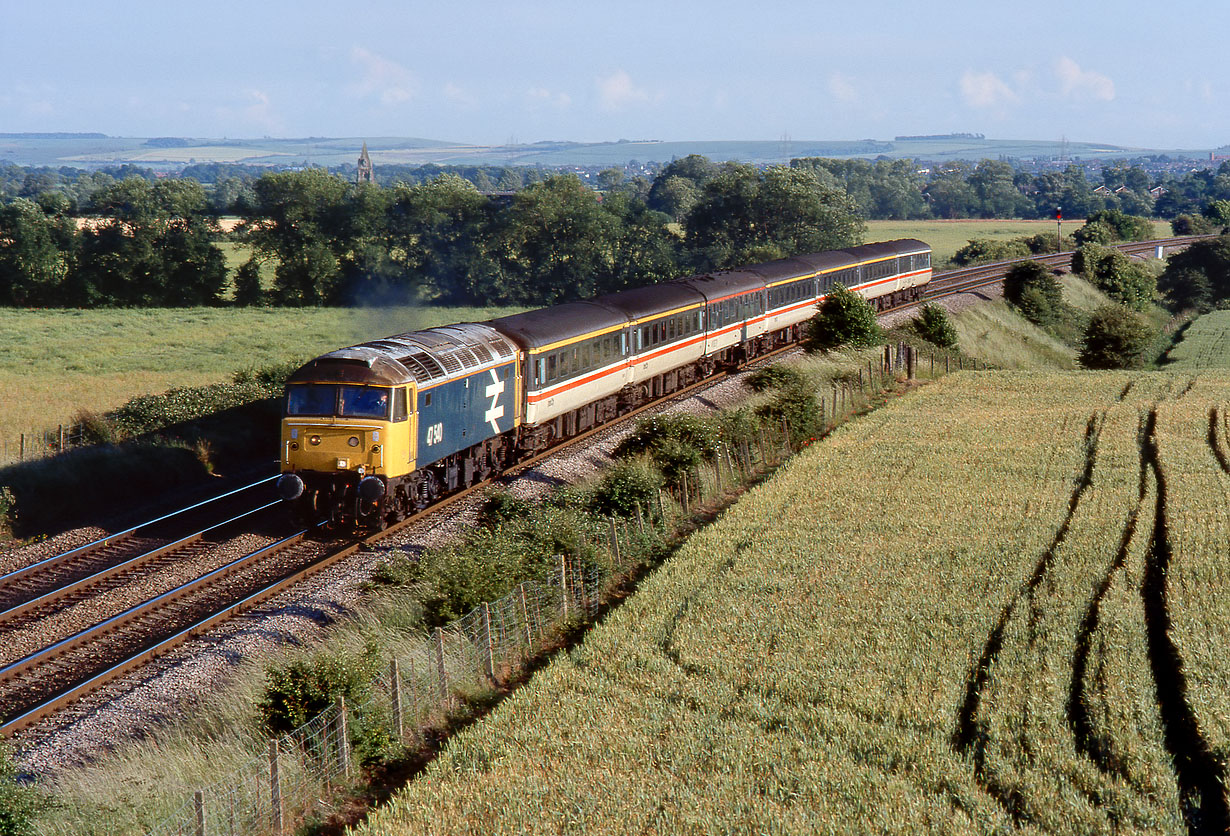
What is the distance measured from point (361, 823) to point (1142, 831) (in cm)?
789

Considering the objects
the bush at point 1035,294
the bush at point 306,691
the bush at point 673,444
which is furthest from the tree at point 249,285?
the bush at point 306,691

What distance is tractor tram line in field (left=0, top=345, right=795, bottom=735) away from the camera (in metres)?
16.7

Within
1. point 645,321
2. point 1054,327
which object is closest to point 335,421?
point 645,321

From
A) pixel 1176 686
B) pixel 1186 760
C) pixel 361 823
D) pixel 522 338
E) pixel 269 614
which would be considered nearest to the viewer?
pixel 361 823

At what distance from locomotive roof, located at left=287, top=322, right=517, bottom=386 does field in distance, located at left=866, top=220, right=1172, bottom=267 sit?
91.5m

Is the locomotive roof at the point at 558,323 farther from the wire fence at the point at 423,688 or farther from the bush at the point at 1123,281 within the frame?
the bush at the point at 1123,281

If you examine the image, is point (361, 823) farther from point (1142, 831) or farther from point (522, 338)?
point (522, 338)

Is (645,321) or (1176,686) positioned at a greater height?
(645,321)

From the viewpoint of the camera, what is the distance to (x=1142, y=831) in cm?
1125

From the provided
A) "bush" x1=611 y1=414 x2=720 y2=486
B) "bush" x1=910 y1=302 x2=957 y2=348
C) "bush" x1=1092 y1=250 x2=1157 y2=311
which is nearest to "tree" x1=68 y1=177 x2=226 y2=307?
"bush" x1=910 y1=302 x2=957 y2=348

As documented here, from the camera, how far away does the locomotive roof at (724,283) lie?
40812mm

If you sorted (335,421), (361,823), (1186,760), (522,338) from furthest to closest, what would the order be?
(522,338) < (335,421) < (1186,760) < (361,823)

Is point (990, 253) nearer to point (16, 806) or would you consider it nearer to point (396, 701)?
point (396, 701)

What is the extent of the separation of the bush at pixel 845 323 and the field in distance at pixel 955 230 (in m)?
67.9
